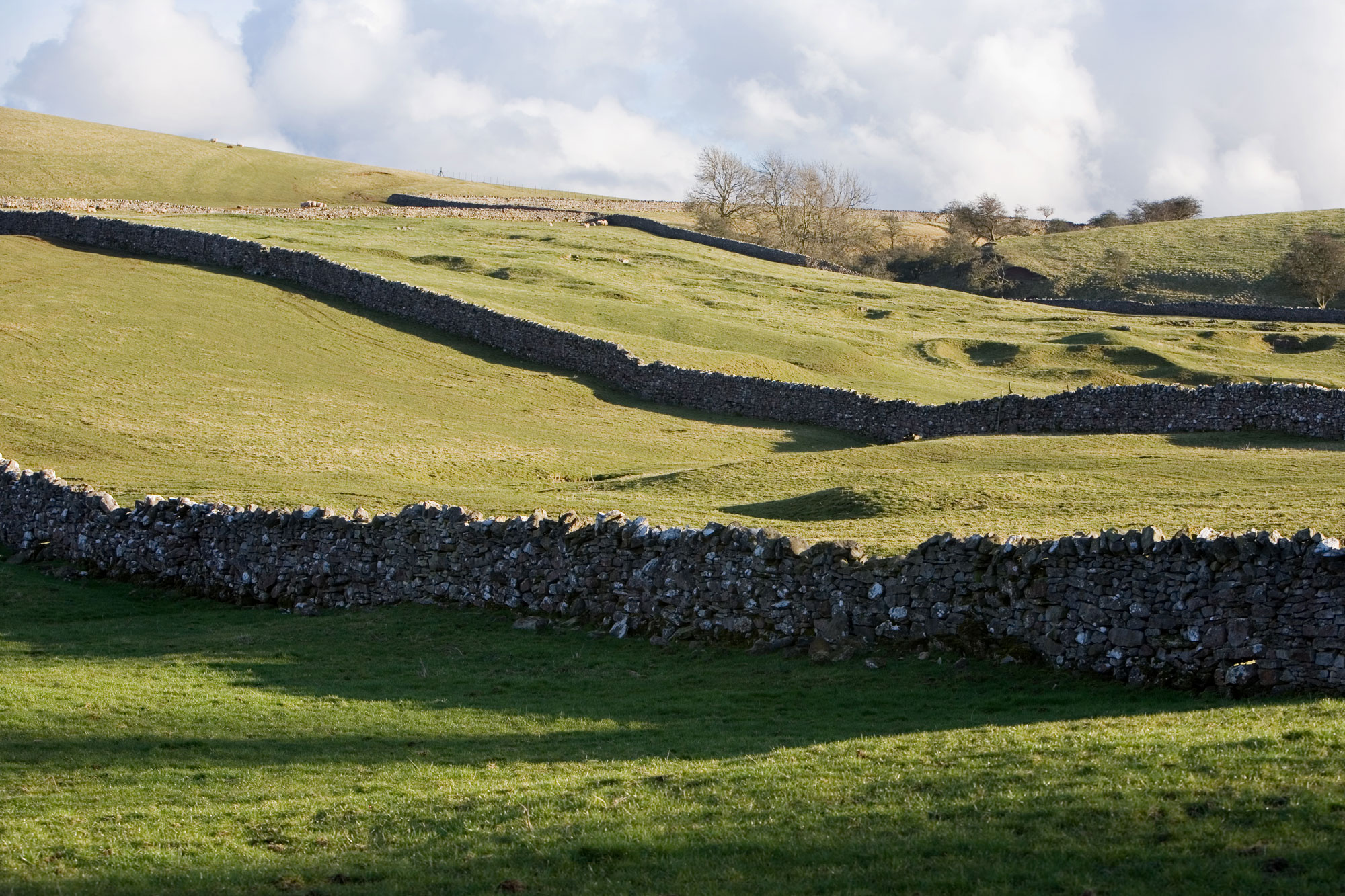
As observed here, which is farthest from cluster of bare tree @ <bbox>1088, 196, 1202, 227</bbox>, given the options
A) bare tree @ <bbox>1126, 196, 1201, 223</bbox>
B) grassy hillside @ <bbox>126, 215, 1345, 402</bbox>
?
grassy hillside @ <bbox>126, 215, 1345, 402</bbox>

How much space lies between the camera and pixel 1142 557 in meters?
12.8

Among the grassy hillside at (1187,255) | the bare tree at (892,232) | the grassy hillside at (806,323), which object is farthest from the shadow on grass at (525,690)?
the bare tree at (892,232)

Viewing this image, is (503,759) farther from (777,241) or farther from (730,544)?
(777,241)

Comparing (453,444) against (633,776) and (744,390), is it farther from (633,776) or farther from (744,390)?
(633,776)

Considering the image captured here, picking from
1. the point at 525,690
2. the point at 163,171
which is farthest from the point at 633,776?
the point at 163,171

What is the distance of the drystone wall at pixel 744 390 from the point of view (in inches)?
1374

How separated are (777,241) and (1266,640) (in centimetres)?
10727

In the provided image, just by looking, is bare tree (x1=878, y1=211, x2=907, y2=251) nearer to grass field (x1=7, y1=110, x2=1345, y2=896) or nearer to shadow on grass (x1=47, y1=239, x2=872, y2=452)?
shadow on grass (x1=47, y1=239, x2=872, y2=452)

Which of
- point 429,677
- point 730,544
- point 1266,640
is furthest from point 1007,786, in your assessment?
point 429,677

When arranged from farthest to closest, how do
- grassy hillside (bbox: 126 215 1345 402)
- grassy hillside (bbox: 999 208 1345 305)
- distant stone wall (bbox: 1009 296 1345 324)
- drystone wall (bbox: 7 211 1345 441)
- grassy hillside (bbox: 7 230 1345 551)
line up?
grassy hillside (bbox: 999 208 1345 305) < distant stone wall (bbox: 1009 296 1345 324) < grassy hillside (bbox: 126 215 1345 402) < drystone wall (bbox: 7 211 1345 441) < grassy hillside (bbox: 7 230 1345 551)

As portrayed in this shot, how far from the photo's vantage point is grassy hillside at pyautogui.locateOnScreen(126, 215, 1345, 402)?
168ft

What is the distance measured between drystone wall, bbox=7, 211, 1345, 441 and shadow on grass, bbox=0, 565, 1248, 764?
23832mm

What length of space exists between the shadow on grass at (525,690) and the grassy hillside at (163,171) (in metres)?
87.2

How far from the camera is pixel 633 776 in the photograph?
1054cm
